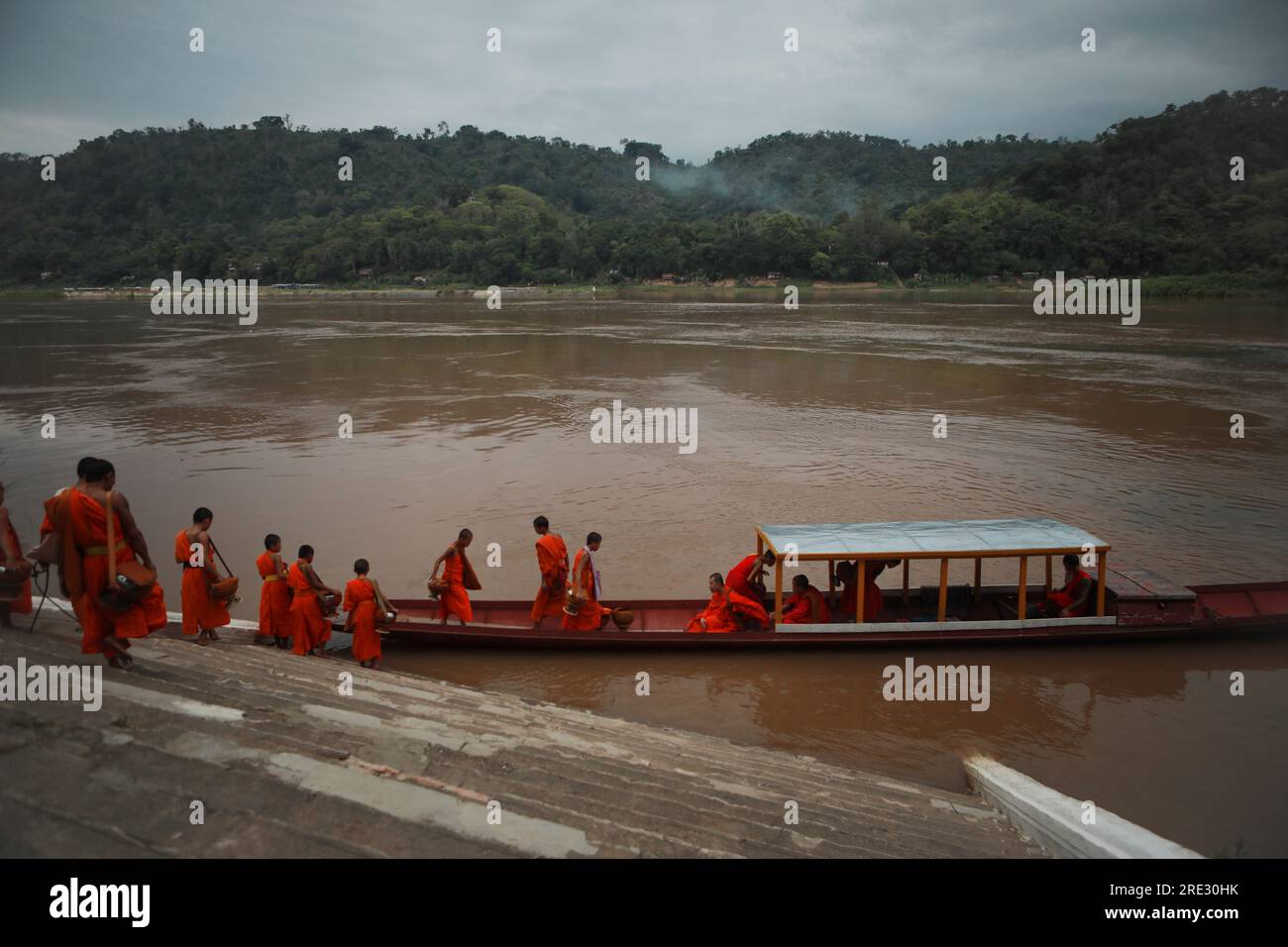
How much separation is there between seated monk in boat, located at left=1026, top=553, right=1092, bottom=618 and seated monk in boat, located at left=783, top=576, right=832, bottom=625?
8.06 feet

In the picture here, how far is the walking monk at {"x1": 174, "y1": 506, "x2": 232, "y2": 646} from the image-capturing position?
8000mm

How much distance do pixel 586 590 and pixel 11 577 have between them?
203 inches

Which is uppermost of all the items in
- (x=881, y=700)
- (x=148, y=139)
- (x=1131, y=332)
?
(x=148, y=139)

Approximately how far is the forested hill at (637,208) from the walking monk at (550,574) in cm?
7647

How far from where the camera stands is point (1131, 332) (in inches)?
1820

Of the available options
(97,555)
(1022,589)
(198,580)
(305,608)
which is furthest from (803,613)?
(97,555)

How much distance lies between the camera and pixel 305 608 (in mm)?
8461

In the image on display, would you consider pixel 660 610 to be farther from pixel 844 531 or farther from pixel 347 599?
pixel 347 599

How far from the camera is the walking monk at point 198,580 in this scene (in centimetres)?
800

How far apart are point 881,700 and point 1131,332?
45729 millimetres

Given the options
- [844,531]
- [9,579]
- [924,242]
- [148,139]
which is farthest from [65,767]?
[148,139]

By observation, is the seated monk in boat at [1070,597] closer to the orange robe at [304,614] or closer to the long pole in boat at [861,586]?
the long pole in boat at [861,586]

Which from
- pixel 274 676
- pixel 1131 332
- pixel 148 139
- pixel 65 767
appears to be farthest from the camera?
pixel 148 139
